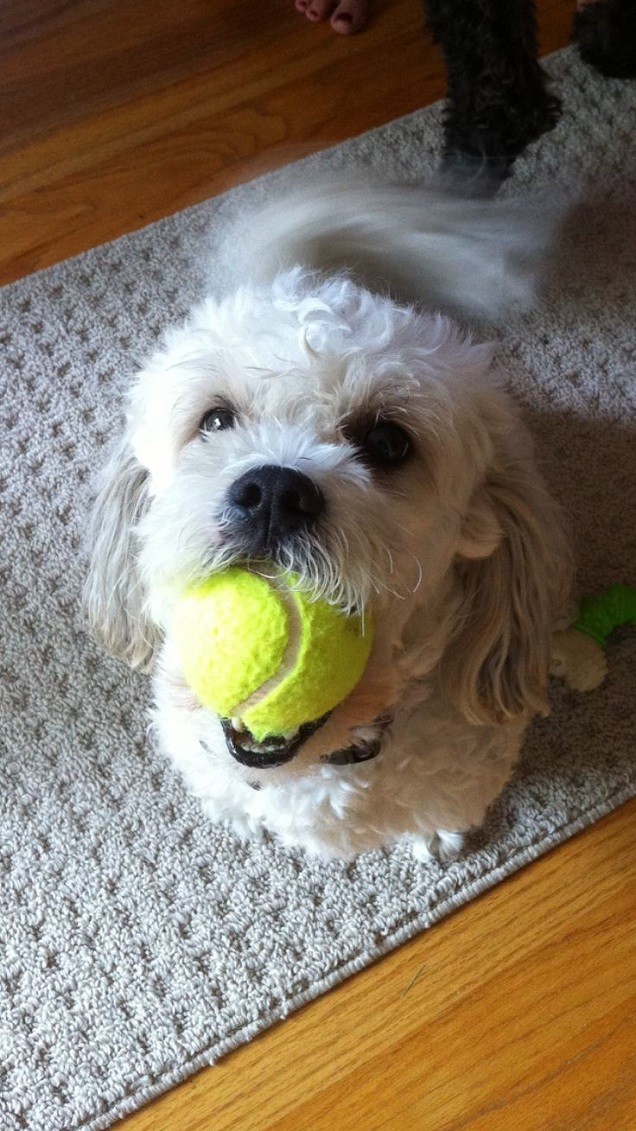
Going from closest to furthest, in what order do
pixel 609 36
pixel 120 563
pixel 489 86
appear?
pixel 120 563, pixel 489 86, pixel 609 36

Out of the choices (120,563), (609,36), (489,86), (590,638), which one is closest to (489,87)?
(489,86)

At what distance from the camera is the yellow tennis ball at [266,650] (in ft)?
2.01

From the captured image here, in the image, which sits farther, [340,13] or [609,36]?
[340,13]

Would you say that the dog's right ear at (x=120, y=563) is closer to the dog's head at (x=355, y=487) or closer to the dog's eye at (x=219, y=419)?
the dog's head at (x=355, y=487)

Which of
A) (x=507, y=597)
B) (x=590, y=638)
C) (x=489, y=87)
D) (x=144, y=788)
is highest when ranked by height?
(x=489, y=87)

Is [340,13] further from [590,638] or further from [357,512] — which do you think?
[357,512]

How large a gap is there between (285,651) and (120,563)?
0.95 feet

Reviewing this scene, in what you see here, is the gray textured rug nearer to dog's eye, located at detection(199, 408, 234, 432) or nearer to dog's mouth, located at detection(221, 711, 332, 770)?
dog's mouth, located at detection(221, 711, 332, 770)

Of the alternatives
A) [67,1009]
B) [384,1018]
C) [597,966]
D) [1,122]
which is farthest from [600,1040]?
[1,122]

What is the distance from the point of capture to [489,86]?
123 centimetres

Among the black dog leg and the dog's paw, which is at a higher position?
the black dog leg

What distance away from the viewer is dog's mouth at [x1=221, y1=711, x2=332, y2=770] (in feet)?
2.33

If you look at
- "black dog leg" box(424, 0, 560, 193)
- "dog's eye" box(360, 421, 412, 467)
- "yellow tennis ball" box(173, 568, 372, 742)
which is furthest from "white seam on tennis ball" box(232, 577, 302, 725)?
"black dog leg" box(424, 0, 560, 193)

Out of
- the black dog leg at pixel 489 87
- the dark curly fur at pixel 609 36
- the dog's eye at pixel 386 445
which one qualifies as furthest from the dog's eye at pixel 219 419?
the dark curly fur at pixel 609 36
